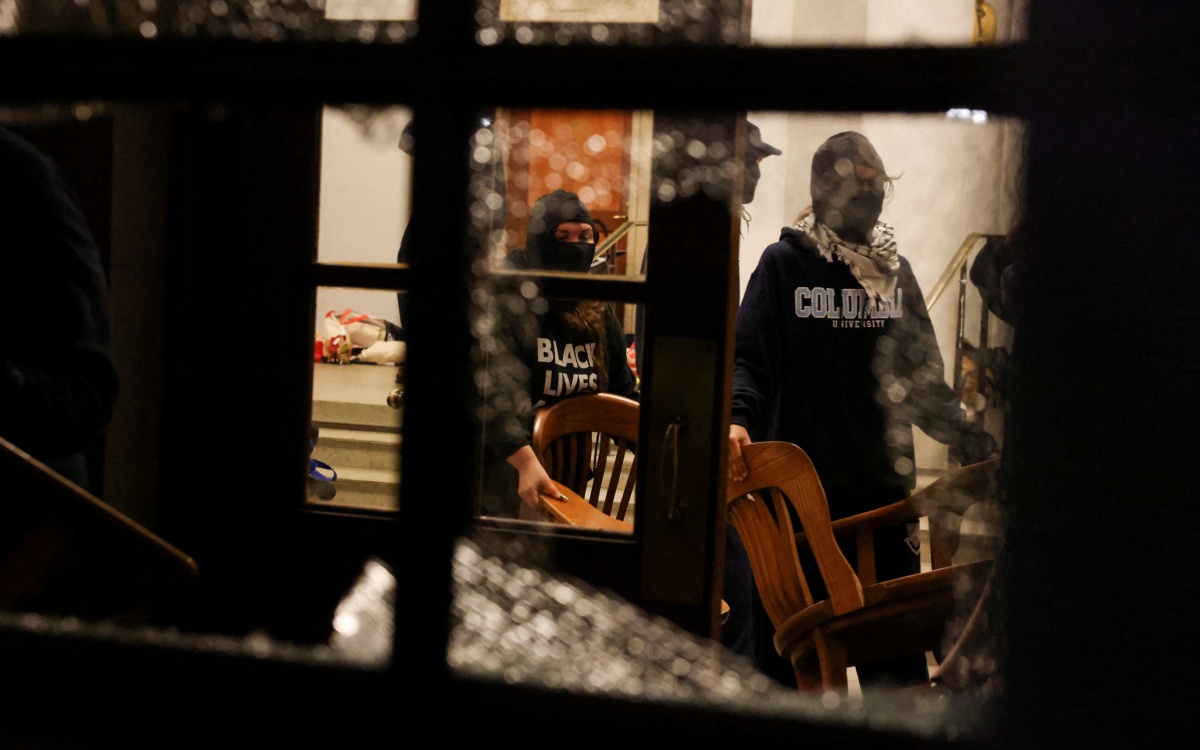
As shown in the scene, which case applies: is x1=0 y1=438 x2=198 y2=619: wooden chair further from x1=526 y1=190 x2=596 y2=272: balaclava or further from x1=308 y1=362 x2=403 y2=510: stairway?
x1=526 y1=190 x2=596 y2=272: balaclava

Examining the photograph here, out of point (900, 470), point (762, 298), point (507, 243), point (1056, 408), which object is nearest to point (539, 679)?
point (1056, 408)

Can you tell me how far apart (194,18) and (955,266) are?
0.51m

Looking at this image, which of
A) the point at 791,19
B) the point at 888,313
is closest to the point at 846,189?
the point at 888,313

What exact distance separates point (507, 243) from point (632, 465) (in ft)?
1.97

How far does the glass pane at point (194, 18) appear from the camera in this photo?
46 centimetres

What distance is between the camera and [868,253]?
1.31 metres

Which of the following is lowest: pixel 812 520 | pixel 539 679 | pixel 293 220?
pixel 812 520

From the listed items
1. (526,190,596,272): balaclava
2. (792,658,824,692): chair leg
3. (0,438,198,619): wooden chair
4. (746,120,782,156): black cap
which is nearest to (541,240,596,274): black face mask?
(526,190,596,272): balaclava

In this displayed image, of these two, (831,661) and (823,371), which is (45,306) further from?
(823,371)

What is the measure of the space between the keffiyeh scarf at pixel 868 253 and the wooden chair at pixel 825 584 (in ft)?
1.06

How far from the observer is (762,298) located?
172cm

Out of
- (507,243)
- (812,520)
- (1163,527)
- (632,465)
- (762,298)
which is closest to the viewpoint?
(1163,527)

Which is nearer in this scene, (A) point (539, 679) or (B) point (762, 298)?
(A) point (539, 679)

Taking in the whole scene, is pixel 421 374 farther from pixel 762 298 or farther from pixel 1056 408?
pixel 762 298
